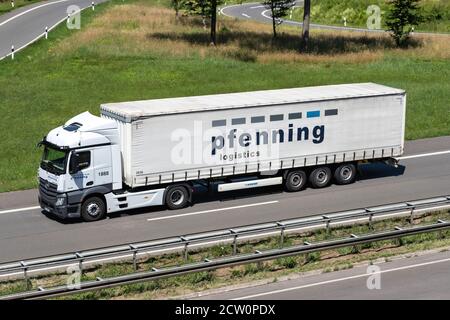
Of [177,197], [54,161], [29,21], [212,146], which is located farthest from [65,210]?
[29,21]

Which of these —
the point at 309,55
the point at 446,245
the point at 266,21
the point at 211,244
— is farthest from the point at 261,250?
the point at 266,21

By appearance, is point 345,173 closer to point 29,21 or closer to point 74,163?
point 74,163

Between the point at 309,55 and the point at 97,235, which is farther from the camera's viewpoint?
the point at 309,55

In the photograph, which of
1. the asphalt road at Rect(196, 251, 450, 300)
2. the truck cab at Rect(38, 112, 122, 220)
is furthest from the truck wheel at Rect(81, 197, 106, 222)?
the asphalt road at Rect(196, 251, 450, 300)

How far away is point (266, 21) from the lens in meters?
76.6

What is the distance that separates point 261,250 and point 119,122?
6.92 meters

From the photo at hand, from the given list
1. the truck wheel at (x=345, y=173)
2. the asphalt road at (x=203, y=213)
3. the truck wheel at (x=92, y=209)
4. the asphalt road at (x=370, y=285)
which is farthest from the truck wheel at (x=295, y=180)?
the asphalt road at (x=370, y=285)

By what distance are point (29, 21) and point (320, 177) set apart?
43.5 m

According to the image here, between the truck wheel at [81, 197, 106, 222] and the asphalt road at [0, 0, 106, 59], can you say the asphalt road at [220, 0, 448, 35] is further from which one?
the truck wheel at [81, 197, 106, 222]

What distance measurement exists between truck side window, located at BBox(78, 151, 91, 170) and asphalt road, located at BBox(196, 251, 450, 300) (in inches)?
317

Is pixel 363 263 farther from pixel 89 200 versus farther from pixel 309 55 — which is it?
pixel 309 55

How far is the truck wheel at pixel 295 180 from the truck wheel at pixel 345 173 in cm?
130

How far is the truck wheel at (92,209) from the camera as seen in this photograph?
26.9 meters
